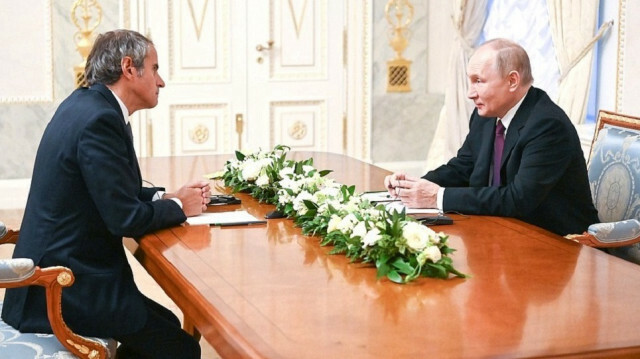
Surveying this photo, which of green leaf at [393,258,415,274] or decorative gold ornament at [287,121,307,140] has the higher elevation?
decorative gold ornament at [287,121,307,140]

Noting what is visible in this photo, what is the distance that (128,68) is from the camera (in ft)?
11.6

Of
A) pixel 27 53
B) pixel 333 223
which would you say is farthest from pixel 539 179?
pixel 27 53

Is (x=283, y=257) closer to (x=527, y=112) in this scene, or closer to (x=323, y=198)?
(x=323, y=198)

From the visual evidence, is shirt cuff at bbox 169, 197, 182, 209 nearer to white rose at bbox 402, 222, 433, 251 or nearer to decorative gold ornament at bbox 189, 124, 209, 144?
white rose at bbox 402, 222, 433, 251

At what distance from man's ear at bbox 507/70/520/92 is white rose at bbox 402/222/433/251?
128 centimetres

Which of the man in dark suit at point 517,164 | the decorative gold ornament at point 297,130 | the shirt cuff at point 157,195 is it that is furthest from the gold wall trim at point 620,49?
the shirt cuff at point 157,195

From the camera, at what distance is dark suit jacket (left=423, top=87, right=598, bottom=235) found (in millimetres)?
3730

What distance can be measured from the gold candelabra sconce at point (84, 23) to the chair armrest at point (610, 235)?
4848 mm

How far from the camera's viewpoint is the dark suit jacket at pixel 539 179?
3.73 metres

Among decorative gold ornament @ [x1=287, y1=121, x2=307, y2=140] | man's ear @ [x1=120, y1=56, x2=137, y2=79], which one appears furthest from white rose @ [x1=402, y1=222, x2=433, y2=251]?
decorative gold ornament @ [x1=287, y1=121, x2=307, y2=140]

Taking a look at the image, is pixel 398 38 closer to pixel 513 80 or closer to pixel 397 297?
pixel 513 80

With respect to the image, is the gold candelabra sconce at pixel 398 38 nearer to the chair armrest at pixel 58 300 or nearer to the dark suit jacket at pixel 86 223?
the dark suit jacket at pixel 86 223

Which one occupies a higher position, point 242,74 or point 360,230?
point 242,74

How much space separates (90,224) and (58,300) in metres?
0.31
